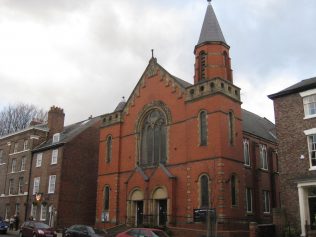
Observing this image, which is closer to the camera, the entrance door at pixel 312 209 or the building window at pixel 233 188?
the entrance door at pixel 312 209

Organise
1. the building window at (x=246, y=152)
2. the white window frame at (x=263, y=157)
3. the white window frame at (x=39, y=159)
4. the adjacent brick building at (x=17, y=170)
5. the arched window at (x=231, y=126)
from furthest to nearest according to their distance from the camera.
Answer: the adjacent brick building at (x=17, y=170) → the white window frame at (x=39, y=159) → the white window frame at (x=263, y=157) → the building window at (x=246, y=152) → the arched window at (x=231, y=126)

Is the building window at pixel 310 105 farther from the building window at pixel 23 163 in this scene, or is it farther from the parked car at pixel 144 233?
the building window at pixel 23 163

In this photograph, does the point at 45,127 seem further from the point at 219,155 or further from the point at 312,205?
the point at 312,205

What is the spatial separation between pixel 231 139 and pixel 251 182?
655cm

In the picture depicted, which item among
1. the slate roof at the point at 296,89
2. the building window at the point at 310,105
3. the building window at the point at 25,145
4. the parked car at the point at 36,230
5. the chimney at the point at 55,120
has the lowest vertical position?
the parked car at the point at 36,230

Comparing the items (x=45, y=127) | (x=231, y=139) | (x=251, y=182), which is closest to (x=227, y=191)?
(x=231, y=139)

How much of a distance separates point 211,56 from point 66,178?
20.9 meters

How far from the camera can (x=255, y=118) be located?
4772cm

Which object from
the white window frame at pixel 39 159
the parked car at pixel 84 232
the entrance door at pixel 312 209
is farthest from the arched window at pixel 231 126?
the white window frame at pixel 39 159

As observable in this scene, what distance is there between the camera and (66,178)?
142ft

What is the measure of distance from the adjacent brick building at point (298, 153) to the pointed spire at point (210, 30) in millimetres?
8918

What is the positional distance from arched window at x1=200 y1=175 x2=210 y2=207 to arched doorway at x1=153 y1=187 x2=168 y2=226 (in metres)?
3.51

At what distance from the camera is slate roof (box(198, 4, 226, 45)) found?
3412 cm

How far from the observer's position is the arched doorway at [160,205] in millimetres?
31909
